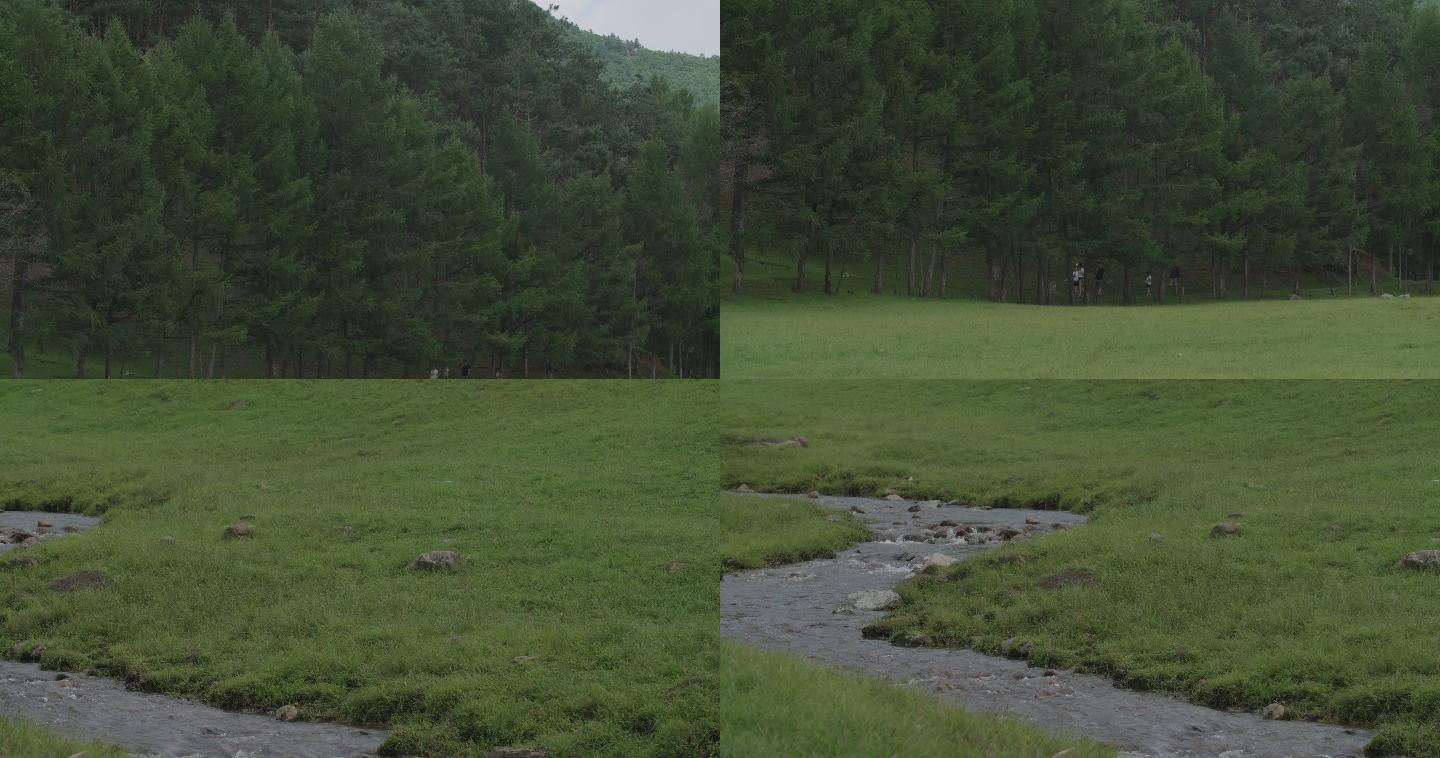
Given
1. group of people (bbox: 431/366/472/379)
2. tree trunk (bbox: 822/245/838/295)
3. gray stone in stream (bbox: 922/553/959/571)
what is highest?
tree trunk (bbox: 822/245/838/295)

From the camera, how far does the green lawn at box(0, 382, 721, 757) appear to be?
1323 cm

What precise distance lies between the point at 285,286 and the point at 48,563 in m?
20.9

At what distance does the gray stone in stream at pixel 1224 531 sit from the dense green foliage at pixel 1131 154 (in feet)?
73.2

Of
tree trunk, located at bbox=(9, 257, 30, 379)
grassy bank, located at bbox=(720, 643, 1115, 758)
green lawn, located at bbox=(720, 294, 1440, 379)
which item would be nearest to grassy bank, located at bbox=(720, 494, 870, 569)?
green lawn, located at bbox=(720, 294, 1440, 379)

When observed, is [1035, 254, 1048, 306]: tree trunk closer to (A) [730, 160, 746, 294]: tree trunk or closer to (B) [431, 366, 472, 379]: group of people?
(B) [431, 366, 472, 379]: group of people

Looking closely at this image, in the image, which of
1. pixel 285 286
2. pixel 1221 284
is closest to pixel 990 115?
pixel 1221 284

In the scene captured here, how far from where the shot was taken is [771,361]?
3516cm

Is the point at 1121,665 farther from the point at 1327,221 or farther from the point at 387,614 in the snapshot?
the point at 1327,221

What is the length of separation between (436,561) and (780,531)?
268 inches

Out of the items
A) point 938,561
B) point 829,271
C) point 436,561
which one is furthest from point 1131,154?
point 436,561

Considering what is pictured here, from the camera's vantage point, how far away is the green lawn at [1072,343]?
1385 inches

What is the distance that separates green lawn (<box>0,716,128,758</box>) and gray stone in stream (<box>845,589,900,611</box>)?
9.30 metres

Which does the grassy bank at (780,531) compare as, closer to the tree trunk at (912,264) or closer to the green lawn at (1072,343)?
the green lawn at (1072,343)

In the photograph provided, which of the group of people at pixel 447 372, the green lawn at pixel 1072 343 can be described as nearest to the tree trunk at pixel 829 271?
the green lawn at pixel 1072 343
